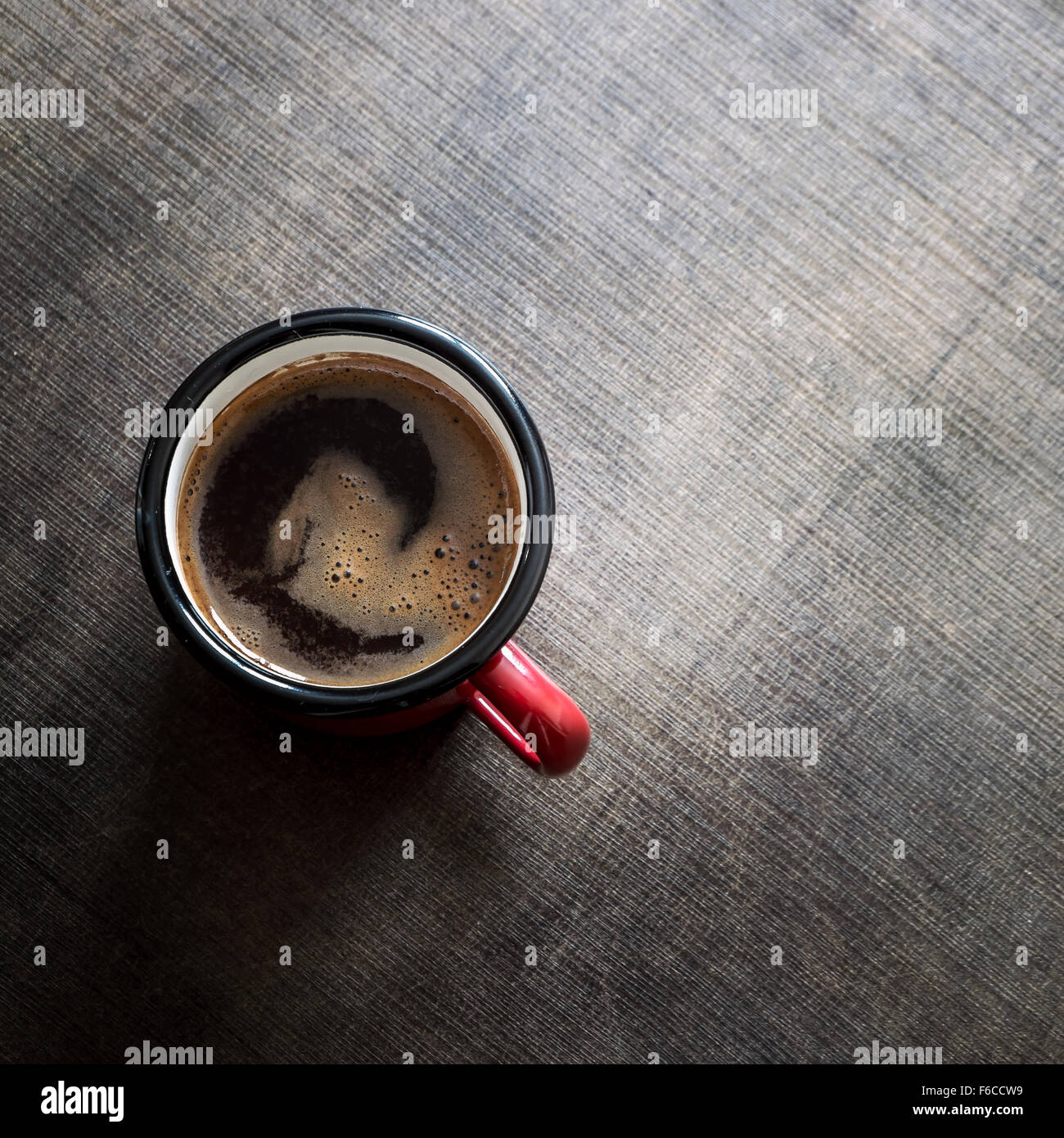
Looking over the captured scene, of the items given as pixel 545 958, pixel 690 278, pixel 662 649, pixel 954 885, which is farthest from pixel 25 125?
pixel 954 885

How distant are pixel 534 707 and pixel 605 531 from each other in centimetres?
28

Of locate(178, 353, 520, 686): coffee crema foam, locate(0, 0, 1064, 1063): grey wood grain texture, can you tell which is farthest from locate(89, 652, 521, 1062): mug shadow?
locate(178, 353, 520, 686): coffee crema foam

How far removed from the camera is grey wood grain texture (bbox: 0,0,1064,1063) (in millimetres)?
845

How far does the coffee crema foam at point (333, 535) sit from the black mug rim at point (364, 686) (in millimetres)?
40

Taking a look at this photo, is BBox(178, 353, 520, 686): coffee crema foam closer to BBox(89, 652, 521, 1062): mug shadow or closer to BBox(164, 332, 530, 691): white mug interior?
BBox(164, 332, 530, 691): white mug interior

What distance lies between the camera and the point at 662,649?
864 mm

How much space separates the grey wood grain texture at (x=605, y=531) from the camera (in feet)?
2.77

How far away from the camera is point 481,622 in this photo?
63 centimetres

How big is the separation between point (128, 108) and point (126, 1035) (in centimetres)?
81

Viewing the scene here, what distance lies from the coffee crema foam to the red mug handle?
0.05 m

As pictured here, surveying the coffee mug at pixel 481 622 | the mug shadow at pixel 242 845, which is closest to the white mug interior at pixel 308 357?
the coffee mug at pixel 481 622

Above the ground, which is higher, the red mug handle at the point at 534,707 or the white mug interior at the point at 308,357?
the white mug interior at the point at 308,357

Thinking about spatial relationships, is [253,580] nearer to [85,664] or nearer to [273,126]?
[85,664]

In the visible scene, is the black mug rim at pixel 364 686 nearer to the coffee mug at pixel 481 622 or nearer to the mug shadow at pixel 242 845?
the coffee mug at pixel 481 622
